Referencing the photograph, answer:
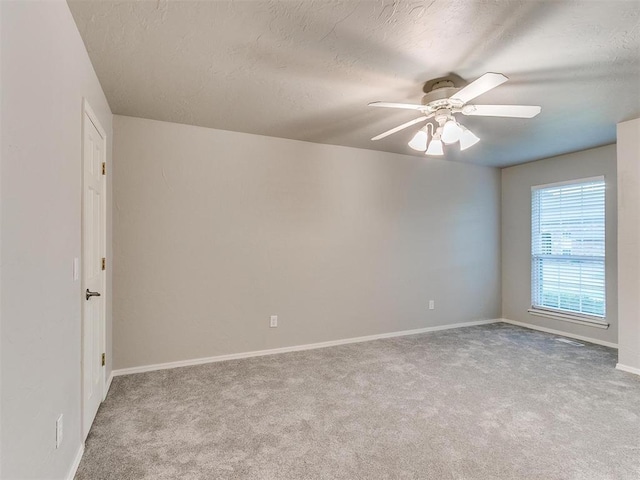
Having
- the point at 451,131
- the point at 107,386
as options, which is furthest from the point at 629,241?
the point at 107,386

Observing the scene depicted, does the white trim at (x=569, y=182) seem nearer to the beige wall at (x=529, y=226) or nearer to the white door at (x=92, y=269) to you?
the beige wall at (x=529, y=226)

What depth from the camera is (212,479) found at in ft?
5.68

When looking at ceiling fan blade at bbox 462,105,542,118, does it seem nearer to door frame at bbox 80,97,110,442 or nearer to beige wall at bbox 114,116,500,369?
beige wall at bbox 114,116,500,369

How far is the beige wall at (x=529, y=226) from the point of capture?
3.99 m

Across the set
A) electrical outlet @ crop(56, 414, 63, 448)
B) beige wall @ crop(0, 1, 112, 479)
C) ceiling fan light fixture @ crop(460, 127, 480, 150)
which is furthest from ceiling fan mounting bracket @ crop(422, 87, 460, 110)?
electrical outlet @ crop(56, 414, 63, 448)

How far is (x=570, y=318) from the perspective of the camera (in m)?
4.36

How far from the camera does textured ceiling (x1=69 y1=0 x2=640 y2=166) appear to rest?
5.59 ft

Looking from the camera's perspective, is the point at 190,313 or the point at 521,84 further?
the point at 190,313

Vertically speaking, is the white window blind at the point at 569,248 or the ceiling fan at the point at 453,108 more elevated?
the ceiling fan at the point at 453,108

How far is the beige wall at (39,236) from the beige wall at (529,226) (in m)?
5.24

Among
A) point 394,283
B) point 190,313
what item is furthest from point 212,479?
point 394,283

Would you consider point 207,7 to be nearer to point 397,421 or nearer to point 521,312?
point 397,421

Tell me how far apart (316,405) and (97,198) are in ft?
7.33

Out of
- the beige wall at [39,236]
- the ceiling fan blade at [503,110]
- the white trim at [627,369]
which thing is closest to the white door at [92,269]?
the beige wall at [39,236]
